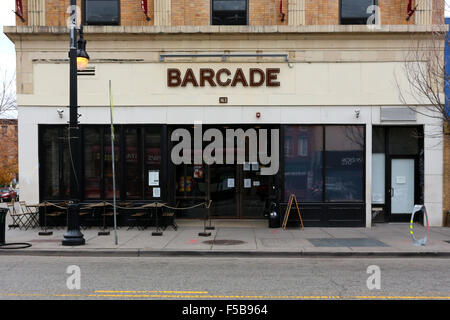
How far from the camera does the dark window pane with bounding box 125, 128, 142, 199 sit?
13.9m

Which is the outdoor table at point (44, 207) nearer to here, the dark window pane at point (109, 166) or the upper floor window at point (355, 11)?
the dark window pane at point (109, 166)

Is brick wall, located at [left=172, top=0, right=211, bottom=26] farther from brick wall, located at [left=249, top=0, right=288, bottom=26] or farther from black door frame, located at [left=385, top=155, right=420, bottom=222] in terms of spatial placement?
black door frame, located at [left=385, top=155, right=420, bottom=222]

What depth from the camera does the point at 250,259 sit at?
9.52 m

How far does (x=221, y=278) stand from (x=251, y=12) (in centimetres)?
979

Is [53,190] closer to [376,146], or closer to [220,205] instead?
[220,205]

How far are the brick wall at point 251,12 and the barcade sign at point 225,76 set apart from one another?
5.66 feet

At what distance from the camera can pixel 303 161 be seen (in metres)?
13.8

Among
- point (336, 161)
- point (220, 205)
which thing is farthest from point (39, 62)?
point (336, 161)

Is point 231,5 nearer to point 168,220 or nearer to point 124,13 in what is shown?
point 124,13

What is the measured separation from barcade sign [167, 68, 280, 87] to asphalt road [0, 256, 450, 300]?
6.49m

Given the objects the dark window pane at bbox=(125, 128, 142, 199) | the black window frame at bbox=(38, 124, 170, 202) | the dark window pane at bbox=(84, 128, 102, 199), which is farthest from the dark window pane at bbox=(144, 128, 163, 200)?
the dark window pane at bbox=(84, 128, 102, 199)

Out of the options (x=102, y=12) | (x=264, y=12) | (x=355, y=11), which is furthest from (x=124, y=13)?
(x=355, y=11)

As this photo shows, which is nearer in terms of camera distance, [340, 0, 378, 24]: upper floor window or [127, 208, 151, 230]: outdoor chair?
[127, 208, 151, 230]: outdoor chair

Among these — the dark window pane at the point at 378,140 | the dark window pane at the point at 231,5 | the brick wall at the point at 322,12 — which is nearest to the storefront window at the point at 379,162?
the dark window pane at the point at 378,140
